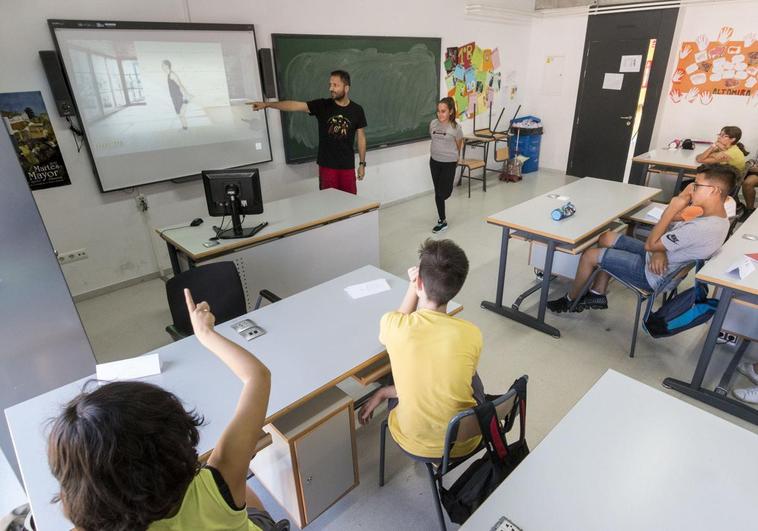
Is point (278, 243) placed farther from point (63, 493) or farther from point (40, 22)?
point (63, 493)

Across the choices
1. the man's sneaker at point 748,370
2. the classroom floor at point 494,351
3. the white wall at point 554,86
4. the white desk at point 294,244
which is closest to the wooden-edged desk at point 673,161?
the white wall at point 554,86

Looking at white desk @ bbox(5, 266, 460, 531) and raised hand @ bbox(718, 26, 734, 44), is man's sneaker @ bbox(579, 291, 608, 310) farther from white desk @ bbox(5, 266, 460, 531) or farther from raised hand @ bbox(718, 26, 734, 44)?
raised hand @ bbox(718, 26, 734, 44)

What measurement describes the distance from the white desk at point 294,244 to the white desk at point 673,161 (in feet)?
11.9

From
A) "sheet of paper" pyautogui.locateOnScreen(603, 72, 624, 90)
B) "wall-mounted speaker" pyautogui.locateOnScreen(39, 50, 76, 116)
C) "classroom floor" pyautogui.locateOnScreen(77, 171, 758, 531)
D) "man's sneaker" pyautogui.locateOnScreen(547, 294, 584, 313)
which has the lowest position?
"classroom floor" pyautogui.locateOnScreen(77, 171, 758, 531)

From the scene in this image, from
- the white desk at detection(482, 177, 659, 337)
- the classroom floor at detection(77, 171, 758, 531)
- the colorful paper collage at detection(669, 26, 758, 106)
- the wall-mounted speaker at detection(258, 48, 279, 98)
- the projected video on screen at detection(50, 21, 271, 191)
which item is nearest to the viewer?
the classroom floor at detection(77, 171, 758, 531)

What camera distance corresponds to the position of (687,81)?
5969 millimetres

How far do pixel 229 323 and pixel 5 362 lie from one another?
934mm

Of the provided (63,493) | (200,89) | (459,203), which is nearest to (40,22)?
(200,89)

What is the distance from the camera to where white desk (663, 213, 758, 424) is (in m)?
2.27

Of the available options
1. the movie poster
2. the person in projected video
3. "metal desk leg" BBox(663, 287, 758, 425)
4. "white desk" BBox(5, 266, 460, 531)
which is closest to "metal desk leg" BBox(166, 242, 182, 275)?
the movie poster

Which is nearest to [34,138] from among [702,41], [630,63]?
[630,63]

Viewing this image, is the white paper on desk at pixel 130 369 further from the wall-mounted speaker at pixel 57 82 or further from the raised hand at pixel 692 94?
the raised hand at pixel 692 94

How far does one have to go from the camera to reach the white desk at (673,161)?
4980 millimetres

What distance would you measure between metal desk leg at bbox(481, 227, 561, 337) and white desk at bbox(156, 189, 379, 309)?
1110mm
